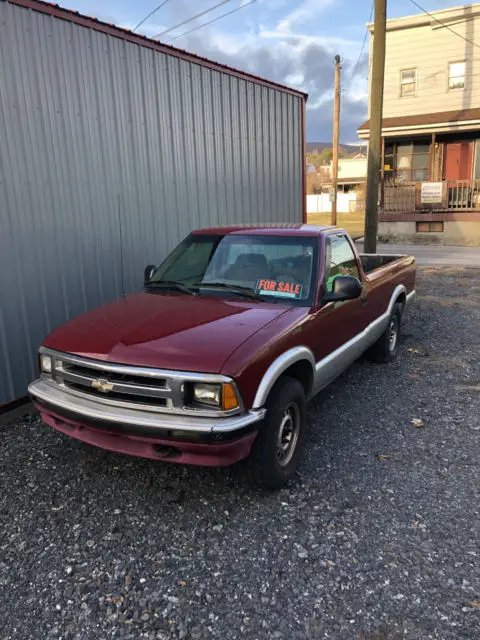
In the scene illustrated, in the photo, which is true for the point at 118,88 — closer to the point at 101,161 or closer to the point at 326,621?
the point at 101,161

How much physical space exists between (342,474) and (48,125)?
13.9 ft

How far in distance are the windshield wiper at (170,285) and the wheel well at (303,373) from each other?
3.49ft

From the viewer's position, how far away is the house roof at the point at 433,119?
1903cm

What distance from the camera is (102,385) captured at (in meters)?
3.15

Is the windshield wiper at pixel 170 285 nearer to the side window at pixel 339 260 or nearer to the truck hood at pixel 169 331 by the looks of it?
the truck hood at pixel 169 331

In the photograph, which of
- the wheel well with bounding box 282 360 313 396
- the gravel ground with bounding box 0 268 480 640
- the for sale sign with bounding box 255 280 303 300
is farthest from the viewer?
the for sale sign with bounding box 255 280 303 300

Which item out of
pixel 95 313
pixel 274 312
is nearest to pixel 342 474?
pixel 274 312

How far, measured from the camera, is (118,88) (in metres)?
5.66

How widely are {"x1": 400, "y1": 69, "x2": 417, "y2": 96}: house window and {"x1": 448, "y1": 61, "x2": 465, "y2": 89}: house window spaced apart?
1.33 m

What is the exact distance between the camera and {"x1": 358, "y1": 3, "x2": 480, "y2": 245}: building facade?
63.6ft

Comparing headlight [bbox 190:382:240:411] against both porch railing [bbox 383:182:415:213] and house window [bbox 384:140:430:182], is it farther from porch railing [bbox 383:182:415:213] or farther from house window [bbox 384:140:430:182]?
house window [bbox 384:140:430:182]

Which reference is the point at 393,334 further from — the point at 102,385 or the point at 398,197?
the point at 398,197

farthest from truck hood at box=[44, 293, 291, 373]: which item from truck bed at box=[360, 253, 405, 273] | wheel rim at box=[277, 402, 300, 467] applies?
truck bed at box=[360, 253, 405, 273]

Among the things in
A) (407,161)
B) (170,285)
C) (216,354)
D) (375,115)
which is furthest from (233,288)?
(407,161)
